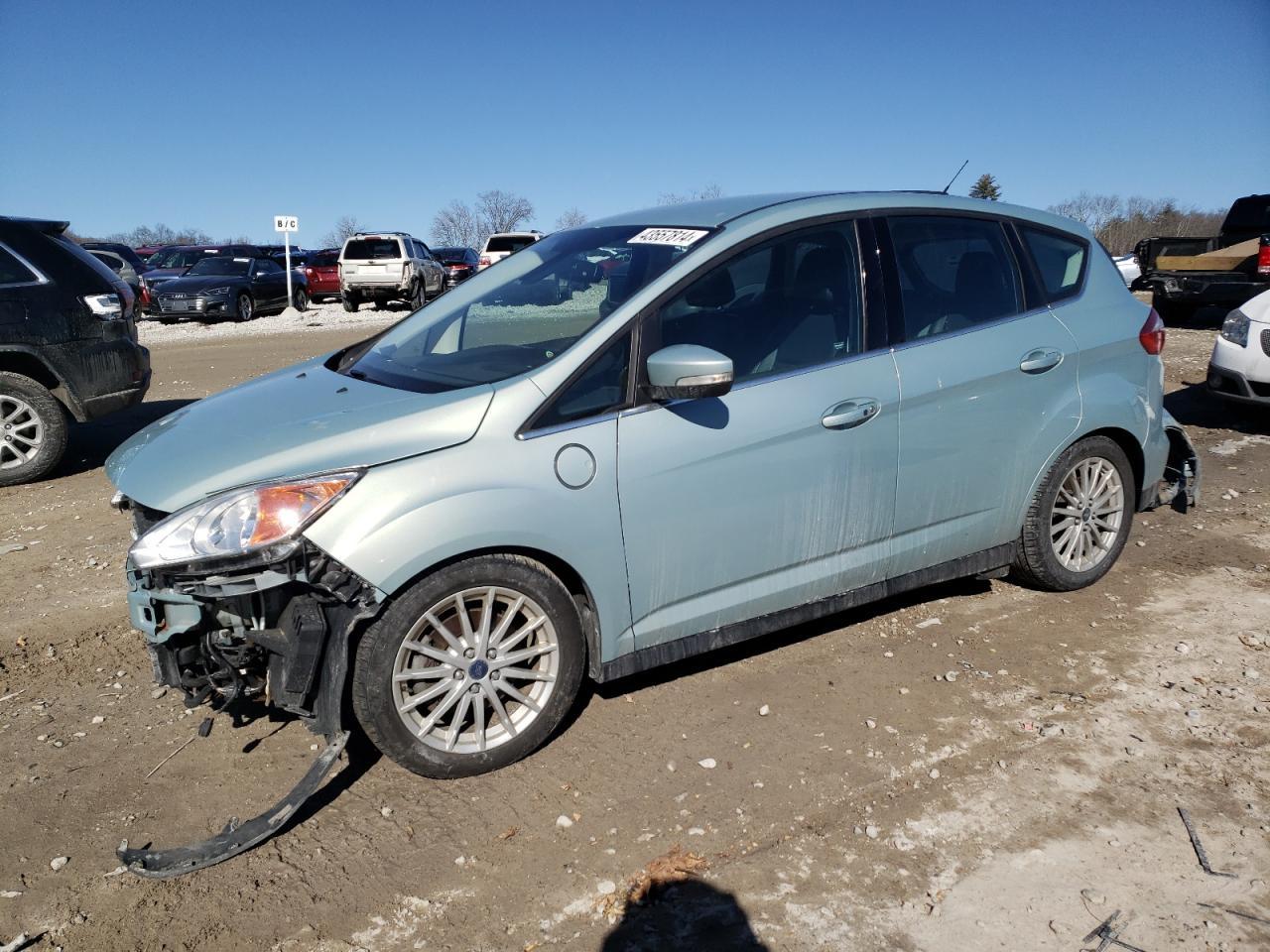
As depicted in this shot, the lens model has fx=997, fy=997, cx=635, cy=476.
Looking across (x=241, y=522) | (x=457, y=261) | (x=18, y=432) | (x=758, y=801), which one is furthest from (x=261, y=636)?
(x=457, y=261)

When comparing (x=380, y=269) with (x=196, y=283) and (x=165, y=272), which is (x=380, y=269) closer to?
(x=196, y=283)

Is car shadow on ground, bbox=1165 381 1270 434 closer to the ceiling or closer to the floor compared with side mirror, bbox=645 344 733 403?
closer to the floor

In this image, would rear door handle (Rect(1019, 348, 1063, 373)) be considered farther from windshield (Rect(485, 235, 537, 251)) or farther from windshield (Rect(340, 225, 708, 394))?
windshield (Rect(485, 235, 537, 251))

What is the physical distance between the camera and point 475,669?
3.30m

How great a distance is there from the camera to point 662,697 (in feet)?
13.0

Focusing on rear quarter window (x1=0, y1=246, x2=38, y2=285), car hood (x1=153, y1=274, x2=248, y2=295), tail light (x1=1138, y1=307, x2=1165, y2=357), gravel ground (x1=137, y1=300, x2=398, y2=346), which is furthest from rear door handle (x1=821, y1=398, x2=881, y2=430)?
car hood (x1=153, y1=274, x2=248, y2=295)

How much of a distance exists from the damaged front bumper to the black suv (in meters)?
5.01

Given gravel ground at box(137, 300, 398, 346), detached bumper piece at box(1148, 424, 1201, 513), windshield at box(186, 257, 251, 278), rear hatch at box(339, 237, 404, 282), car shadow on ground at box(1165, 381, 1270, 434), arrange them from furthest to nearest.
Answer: rear hatch at box(339, 237, 404, 282), windshield at box(186, 257, 251, 278), gravel ground at box(137, 300, 398, 346), car shadow on ground at box(1165, 381, 1270, 434), detached bumper piece at box(1148, 424, 1201, 513)

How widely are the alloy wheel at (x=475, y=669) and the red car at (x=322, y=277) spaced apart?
2779cm

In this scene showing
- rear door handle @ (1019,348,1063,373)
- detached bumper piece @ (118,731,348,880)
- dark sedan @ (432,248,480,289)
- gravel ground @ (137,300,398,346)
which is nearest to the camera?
detached bumper piece @ (118,731,348,880)

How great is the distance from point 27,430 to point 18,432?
0.06 metres

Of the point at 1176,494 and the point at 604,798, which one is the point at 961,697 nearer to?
the point at 604,798

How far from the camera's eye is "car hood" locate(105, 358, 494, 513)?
124 inches

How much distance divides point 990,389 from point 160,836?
11.5ft
